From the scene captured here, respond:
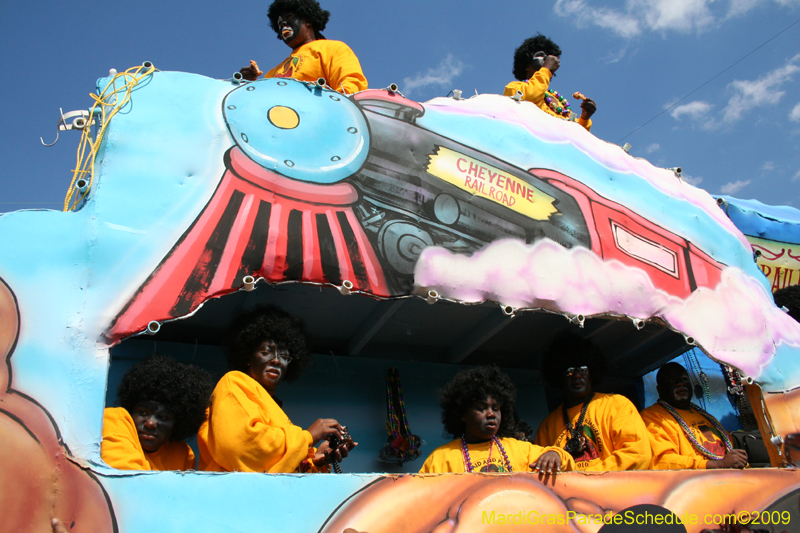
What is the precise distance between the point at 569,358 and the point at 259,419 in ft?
8.96

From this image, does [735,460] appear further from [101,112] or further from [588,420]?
[101,112]

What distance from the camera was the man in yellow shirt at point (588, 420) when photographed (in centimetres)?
422

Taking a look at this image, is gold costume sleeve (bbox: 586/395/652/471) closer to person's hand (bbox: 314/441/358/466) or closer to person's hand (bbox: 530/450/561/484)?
person's hand (bbox: 530/450/561/484)

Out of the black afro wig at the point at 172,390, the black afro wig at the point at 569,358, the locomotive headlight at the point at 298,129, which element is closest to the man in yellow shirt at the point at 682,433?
the black afro wig at the point at 569,358

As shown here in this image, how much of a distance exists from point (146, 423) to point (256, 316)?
0.95 metres

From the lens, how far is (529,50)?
23.4 ft

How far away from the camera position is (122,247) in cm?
312

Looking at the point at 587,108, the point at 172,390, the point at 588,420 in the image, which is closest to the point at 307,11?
the point at 587,108

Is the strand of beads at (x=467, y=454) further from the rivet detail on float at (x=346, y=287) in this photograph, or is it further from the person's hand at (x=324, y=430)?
the rivet detail on float at (x=346, y=287)

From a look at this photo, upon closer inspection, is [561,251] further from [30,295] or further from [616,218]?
[30,295]

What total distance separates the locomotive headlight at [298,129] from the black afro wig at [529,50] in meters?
3.72

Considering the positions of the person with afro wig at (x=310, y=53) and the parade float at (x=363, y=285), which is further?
the person with afro wig at (x=310, y=53)

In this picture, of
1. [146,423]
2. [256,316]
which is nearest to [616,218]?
[256,316]

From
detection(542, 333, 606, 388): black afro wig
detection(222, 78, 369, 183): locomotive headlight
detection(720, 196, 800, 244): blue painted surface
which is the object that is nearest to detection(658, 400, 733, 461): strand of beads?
detection(542, 333, 606, 388): black afro wig
